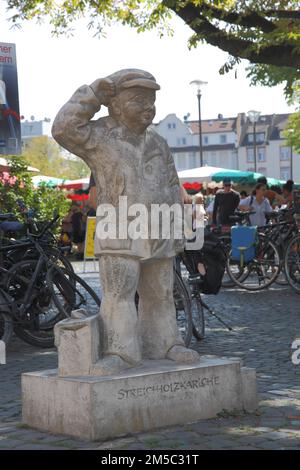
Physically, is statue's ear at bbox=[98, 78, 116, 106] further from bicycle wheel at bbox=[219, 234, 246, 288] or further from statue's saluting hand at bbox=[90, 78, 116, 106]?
bicycle wheel at bbox=[219, 234, 246, 288]

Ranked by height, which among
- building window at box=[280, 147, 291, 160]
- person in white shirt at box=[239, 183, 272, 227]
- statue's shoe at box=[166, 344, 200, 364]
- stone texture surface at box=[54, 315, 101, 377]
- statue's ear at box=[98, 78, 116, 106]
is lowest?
statue's shoe at box=[166, 344, 200, 364]

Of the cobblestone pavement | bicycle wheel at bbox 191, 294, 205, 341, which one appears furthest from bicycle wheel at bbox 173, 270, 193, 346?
bicycle wheel at bbox 191, 294, 205, 341

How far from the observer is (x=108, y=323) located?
227 inches

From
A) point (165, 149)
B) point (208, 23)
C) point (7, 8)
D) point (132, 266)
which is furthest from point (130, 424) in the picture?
point (7, 8)

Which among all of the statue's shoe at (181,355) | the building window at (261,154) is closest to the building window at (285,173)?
the building window at (261,154)

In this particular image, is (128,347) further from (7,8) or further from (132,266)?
(7,8)

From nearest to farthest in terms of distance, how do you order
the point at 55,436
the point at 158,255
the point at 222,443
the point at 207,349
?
the point at 222,443 < the point at 55,436 < the point at 158,255 < the point at 207,349

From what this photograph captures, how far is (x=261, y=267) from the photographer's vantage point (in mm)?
15180

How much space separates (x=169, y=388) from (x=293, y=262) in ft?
29.7

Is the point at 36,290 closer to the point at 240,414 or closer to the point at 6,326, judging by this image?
the point at 6,326

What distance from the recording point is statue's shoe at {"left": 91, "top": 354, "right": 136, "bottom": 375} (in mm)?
5516

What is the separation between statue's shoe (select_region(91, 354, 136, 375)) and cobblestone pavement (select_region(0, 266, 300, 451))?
411 millimetres

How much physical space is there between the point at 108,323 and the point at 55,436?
2.38 feet

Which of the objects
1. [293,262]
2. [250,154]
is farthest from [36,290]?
[250,154]
